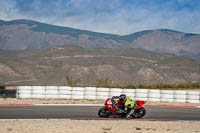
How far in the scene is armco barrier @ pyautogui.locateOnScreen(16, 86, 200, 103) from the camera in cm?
2372

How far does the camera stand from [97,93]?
24.1 metres

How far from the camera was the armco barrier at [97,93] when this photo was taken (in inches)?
934

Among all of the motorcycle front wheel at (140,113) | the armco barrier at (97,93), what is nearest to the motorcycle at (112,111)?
the motorcycle front wheel at (140,113)

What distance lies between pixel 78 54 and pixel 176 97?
130583 millimetres

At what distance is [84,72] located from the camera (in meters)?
109

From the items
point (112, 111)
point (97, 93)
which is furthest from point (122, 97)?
point (97, 93)

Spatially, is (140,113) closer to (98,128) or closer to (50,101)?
(98,128)

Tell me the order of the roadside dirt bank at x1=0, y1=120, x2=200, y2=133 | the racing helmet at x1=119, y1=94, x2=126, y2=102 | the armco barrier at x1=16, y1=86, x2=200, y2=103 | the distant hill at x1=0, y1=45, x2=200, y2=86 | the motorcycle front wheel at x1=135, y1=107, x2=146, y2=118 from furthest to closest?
1. the distant hill at x1=0, y1=45, x2=200, y2=86
2. the armco barrier at x1=16, y1=86, x2=200, y2=103
3. the motorcycle front wheel at x1=135, y1=107, x2=146, y2=118
4. the racing helmet at x1=119, y1=94, x2=126, y2=102
5. the roadside dirt bank at x1=0, y1=120, x2=200, y2=133

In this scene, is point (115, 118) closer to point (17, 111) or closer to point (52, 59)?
point (17, 111)

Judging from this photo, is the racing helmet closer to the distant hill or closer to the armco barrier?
the armco barrier

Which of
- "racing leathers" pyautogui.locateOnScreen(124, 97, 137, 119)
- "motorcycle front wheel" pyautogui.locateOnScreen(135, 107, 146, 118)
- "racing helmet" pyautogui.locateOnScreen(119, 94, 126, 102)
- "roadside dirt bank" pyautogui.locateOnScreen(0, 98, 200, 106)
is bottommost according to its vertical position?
"roadside dirt bank" pyautogui.locateOnScreen(0, 98, 200, 106)

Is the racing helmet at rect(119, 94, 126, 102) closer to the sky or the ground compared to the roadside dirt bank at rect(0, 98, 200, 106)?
closer to the sky

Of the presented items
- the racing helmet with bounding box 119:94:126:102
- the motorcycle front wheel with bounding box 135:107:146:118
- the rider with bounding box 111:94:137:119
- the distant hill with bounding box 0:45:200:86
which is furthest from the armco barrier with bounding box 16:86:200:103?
the distant hill with bounding box 0:45:200:86

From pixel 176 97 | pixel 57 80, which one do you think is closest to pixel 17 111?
pixel 176 97
